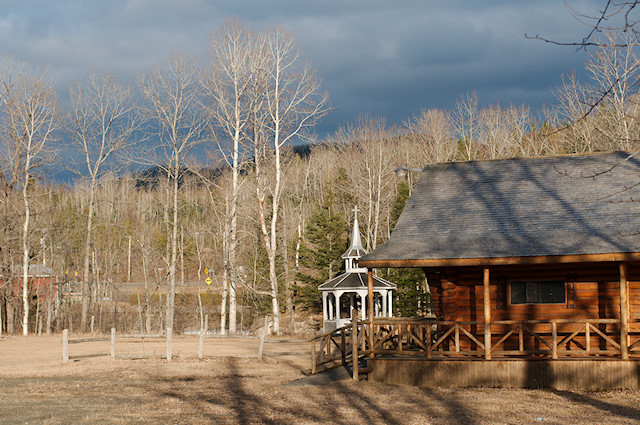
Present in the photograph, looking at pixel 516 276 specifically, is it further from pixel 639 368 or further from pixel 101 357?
pixel 101 357

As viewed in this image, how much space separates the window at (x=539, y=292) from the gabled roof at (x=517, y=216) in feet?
4.88

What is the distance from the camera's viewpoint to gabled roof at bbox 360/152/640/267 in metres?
14.6

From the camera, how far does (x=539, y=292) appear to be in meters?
16.3

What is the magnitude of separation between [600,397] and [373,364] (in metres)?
5.11

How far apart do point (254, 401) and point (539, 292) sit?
7644mm

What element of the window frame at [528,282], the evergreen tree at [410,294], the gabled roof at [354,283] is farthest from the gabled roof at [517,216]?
the evergreen tree at [410,294]

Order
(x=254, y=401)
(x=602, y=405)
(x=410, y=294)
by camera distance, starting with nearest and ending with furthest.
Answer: (x=602, y=405) < (x=254, y=401) < (x=410, y=294)

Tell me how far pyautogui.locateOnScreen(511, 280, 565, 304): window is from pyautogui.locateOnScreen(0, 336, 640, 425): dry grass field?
8.77 feet

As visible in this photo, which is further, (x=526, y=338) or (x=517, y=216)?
(x=517, y=216)

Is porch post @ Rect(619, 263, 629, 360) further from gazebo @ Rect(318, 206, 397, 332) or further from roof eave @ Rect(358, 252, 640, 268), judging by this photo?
gazebo @ Rect(318, 206, 397, 332)

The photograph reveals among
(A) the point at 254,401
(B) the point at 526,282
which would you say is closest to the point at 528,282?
Answer: (B) the point at 526,282

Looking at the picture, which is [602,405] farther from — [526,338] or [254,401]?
[254,401]

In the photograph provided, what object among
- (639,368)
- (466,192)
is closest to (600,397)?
(639,368)

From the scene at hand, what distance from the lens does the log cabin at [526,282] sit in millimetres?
14547
